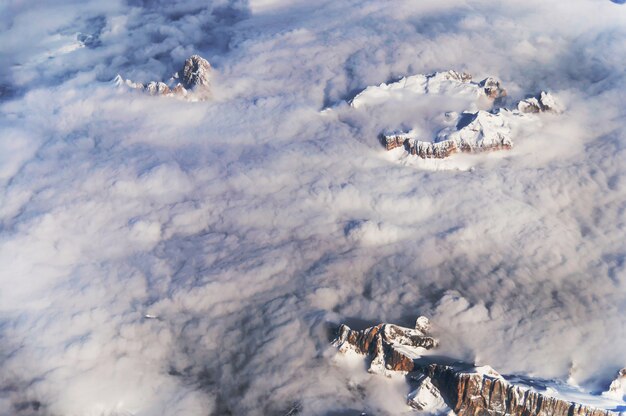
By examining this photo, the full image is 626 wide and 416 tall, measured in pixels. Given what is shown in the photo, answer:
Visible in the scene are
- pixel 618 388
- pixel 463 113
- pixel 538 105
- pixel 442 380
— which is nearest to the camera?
pixel 618 388

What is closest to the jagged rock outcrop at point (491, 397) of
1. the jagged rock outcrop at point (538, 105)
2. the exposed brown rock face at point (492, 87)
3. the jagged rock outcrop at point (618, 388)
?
the jagged rock outcrop at point (618, 388)

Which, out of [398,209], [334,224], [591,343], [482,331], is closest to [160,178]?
[334,224]

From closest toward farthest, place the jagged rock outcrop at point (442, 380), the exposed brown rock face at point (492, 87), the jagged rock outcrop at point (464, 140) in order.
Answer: the jagged rock outcrop at point (442, 380) < the jagged rock outcrop at point (464, 140) < the exposed brown rock face at point (492, 87)

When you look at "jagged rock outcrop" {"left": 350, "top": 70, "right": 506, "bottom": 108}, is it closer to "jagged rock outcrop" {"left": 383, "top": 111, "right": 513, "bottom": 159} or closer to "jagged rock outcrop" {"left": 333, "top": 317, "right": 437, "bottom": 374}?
"jagged rock outcrop" {"left": 383, "top": 111, "right": 513, "bottom": 159}

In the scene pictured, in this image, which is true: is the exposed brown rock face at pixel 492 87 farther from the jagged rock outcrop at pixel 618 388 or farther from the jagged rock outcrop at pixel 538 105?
the jagged rock outcrop at pixel 618 388

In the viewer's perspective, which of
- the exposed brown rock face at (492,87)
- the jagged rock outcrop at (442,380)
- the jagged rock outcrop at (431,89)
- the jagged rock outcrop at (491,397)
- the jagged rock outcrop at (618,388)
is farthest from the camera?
the exposed brown rock face at (492,87)

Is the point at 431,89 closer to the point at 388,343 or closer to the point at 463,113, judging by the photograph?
the point at 463,113

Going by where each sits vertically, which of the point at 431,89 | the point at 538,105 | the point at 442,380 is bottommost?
the point at 442,380

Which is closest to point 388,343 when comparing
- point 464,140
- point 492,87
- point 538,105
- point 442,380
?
point 442,380
